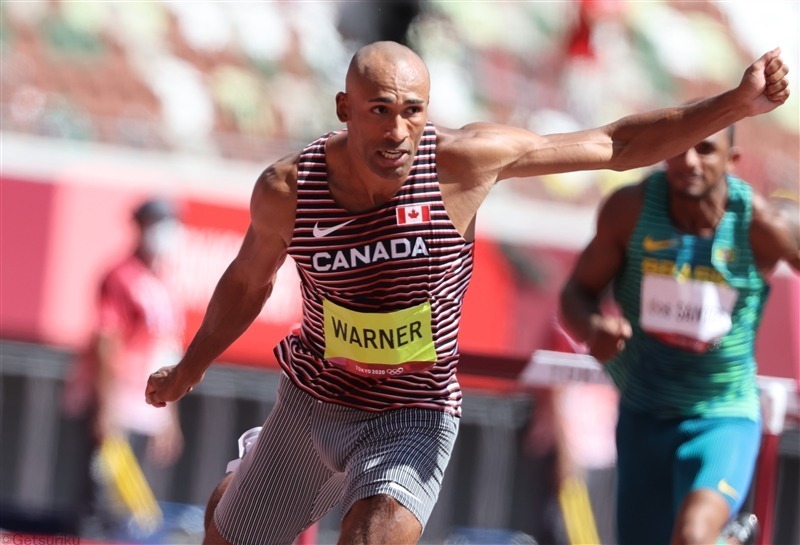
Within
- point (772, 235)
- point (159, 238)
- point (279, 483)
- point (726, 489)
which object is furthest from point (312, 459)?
point (159, 238)

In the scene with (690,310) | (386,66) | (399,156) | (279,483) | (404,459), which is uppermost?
(386,66)

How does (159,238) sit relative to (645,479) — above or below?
above

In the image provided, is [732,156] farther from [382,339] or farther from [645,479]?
[382,339]

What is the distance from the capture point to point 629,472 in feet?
17.9

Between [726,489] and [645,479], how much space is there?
18.4 inches

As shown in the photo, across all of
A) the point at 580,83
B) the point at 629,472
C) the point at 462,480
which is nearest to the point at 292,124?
the point at 580,83

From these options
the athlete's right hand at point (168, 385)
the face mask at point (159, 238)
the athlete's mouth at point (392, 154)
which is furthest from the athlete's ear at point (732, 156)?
the face mask at point (159, 238)

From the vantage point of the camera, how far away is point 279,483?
424 centimetres

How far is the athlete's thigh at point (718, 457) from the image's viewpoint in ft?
16.5

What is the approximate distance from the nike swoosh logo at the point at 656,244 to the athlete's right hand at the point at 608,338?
47 centimetres

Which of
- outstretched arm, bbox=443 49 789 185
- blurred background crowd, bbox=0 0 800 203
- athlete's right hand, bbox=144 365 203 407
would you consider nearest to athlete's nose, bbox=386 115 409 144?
outstretched arm, bbox=443 49 789 185

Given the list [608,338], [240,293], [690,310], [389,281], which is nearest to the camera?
[389,281]

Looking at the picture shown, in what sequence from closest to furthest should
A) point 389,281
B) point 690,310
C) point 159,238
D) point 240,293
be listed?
point 389,281, point 240,293, point 690,310, point 159,238

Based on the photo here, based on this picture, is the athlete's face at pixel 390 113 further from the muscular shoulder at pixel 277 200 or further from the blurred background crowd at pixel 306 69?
the blurred background crowd at pixel 306 69
